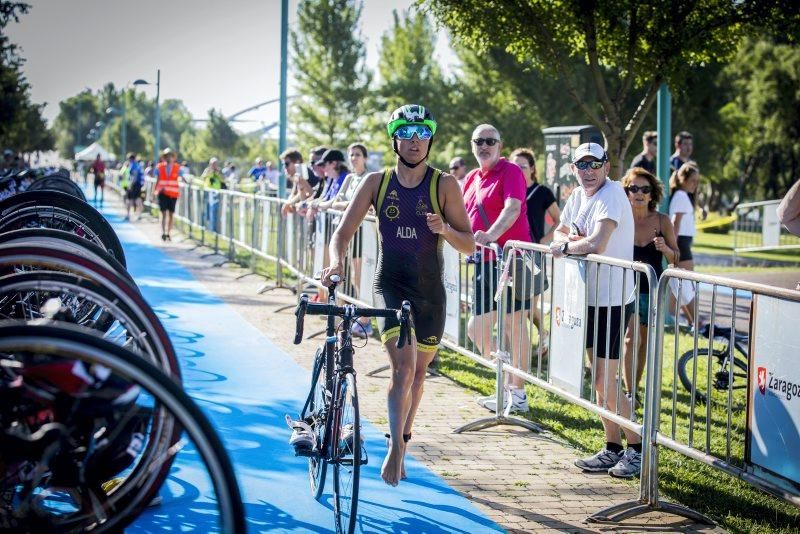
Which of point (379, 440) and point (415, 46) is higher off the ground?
point (415, 46)

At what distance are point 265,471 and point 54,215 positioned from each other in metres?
2.00

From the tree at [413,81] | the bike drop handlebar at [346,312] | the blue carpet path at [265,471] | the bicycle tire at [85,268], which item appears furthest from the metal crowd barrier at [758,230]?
the tree at [413,81]

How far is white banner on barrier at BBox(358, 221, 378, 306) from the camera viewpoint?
10.8 meters

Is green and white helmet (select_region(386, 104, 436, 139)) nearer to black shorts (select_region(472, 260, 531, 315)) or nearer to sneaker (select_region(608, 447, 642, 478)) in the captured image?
sneaker (select_region(608, 447, 642, 478))

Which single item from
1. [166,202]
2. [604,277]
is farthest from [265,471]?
[166,202]

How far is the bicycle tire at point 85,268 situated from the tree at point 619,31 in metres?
10.6

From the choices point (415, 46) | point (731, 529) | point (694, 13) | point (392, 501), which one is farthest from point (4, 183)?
point (415, 46)

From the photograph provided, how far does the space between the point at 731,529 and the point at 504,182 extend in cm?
376

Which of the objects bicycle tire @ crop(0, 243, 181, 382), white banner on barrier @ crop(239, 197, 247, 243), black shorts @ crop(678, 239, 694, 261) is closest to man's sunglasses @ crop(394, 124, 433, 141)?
bicycle tire @ crop(0, 243, 181, 382)

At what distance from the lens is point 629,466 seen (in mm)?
6336

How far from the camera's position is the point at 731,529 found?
5.42m

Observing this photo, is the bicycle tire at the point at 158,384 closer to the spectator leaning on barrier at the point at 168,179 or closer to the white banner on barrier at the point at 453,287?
the white banner on barrier at the point at 453,287

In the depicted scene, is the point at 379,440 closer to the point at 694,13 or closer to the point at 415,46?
the point at 694,13

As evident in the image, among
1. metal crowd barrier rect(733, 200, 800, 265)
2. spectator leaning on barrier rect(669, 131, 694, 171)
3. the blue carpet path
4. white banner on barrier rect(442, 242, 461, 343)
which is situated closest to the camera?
the blue carpet path
